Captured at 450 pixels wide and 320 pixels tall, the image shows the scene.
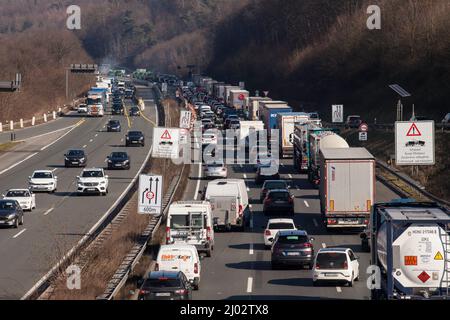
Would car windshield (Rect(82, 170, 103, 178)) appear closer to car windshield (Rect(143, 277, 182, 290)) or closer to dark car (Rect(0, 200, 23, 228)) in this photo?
dark car (Rect(0, 200, 23, 228))

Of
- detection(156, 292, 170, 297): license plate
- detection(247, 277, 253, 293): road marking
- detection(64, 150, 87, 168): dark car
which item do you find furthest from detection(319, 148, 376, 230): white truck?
detection(64, 150, 87, 168): dark car

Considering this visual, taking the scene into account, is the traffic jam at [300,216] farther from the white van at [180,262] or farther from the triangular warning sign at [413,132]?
the triangular warning sign at [413,132]

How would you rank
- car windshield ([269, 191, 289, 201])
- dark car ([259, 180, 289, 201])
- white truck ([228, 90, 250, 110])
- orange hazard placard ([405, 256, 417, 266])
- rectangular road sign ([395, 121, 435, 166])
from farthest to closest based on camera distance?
1. white truck ([228, 90, 250, 110])
2. dark car ([259, 180, 289, 201])
3. car windshield ([269, 191, 289, 201])
4. rectangular road sign ([395, 121, 435, 166])
5. orange hazard placard ([405, 256, 417, 266])

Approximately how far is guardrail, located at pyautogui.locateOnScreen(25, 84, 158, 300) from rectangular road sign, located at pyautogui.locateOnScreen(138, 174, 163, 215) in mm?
2387

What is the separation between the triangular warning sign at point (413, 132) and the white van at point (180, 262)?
67.1 feet

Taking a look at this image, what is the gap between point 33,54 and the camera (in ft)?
562

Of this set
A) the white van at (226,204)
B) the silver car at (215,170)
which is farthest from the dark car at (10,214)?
the silver car at (215,170)

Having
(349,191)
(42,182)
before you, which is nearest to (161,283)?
(349,191)

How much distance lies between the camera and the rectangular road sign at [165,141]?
4962 cm

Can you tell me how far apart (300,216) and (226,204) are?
598 cm

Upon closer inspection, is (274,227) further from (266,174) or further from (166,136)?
(266,174)

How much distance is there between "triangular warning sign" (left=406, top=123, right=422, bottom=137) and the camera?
4994 centimetres
